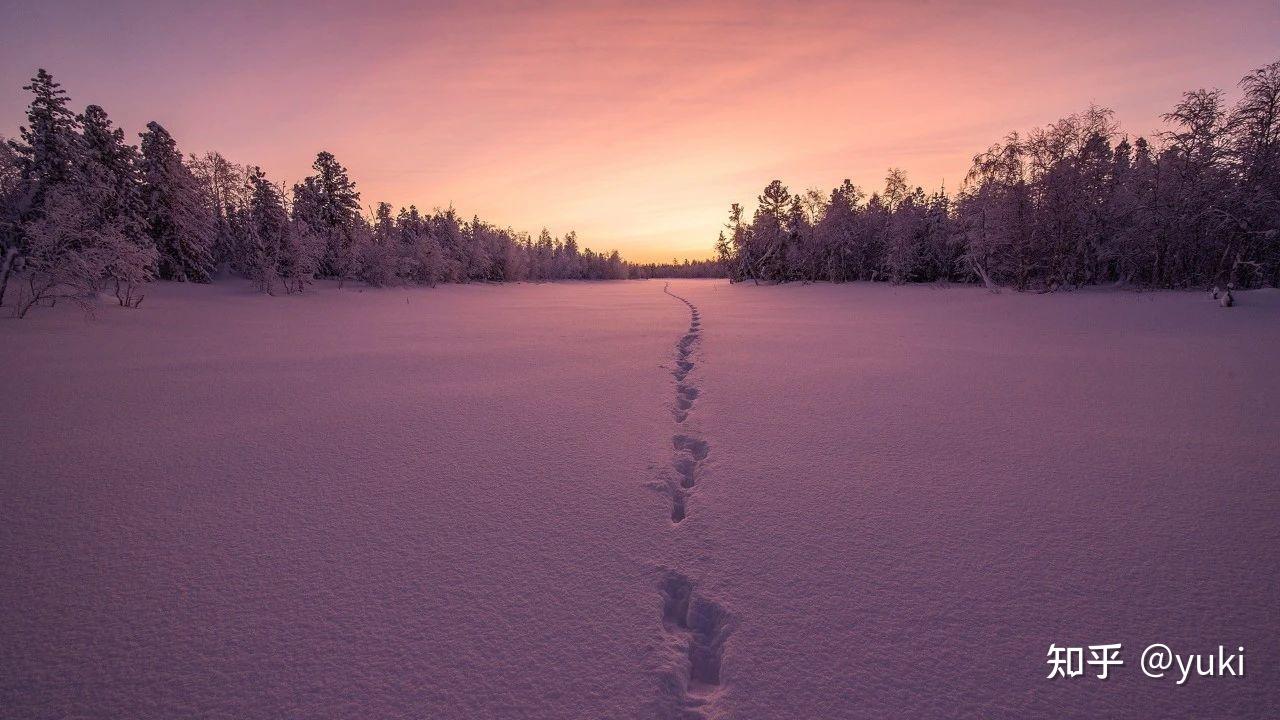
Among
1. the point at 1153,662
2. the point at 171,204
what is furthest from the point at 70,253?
the point at 171,204

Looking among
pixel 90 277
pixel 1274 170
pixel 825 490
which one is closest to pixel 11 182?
pixel 90 277

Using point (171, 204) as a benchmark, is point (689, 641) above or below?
below

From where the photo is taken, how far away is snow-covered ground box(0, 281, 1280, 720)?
167 centimetres

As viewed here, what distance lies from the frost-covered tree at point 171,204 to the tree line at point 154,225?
66 millimetres

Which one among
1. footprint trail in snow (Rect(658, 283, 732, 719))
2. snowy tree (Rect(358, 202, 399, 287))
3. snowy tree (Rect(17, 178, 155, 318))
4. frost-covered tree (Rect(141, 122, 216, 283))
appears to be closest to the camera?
footprint trail in snow (Rect(658, 283, 732, 719))

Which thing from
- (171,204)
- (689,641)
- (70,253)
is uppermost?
(171,204)

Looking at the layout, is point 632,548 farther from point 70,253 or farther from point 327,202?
point 327,202

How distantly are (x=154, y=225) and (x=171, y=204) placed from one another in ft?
5.47

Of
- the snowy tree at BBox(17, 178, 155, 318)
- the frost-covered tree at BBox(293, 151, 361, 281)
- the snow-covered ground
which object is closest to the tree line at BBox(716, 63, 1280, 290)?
the snow-covered ground

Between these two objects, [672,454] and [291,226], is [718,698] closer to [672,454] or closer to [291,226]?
[672,454]

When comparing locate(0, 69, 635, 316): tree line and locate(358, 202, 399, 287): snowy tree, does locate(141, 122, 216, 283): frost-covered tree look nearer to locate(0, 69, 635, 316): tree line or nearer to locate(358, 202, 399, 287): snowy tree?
locate(0, 69, 635, 316): tree line

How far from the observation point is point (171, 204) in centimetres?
2998

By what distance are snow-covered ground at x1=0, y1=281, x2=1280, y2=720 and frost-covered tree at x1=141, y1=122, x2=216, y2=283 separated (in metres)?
34.3

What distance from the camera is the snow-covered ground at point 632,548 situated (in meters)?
1.67
